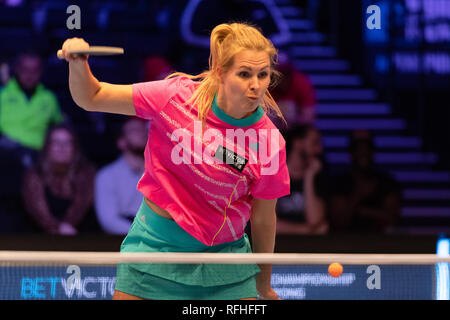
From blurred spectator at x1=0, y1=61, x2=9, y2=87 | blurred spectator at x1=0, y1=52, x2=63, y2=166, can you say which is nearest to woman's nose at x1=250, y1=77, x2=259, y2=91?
blurred spectator at x1=0, y1=52, x2=63, y2=166

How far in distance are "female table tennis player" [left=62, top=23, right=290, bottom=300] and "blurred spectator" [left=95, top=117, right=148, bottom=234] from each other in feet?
10.8

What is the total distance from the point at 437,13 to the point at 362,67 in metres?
0.88

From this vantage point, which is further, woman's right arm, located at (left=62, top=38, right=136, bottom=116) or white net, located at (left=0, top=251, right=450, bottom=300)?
white net, located at (left=0, top=251, right=450, bottom=300)

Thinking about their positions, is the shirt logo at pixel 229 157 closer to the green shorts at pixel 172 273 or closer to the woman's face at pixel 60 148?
the green shorts at pixel 172 273

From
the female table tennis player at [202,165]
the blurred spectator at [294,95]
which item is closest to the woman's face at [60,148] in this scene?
the blurred spectator at [294,95]

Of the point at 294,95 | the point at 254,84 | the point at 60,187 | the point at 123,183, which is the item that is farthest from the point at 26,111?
the point at 254,84

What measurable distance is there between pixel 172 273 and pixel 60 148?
12.7 ft

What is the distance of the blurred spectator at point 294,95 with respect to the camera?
20.5ft

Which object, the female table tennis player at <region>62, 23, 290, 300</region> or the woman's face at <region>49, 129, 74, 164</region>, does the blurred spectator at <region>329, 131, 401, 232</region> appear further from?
the female table tennis player at <region>62, 23, 290, 300</region>

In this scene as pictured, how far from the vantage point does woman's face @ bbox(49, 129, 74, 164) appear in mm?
6254

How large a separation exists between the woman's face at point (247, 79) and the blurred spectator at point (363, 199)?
12.4ft

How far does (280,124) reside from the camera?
617 cm

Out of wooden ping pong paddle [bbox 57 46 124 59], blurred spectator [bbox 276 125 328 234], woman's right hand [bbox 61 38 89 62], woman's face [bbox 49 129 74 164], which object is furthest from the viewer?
woman's face [bbox 49 129 74 164]

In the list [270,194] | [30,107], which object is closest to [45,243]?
[30,107]
